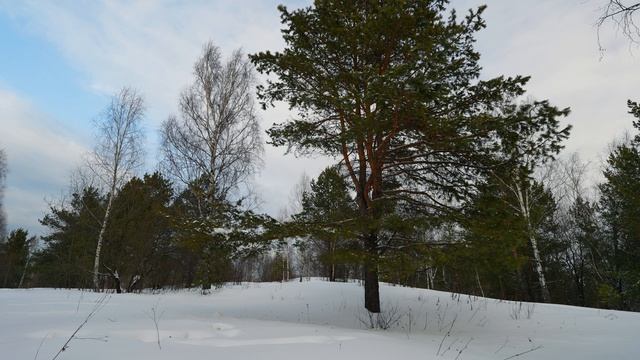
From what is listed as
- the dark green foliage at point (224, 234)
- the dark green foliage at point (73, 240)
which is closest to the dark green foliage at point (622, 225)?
the dark green foliage at point (224, 234)

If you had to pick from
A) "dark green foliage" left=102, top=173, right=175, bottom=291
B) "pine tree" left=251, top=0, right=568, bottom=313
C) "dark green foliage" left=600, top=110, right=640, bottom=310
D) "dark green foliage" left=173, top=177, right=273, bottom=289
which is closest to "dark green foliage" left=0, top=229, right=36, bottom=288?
"dark green foliage" left=102, top=173, right=175, bottom=291

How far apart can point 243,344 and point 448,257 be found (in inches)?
129

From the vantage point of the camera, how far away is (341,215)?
7527 millimetres

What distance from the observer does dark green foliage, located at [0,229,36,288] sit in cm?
2877

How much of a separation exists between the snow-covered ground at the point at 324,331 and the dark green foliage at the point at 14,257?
→ 29.5m

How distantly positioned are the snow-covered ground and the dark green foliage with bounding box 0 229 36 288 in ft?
96.7

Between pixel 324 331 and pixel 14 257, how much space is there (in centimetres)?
3544

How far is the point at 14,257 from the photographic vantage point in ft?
96.6

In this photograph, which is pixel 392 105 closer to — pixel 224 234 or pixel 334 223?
pixel 334 223

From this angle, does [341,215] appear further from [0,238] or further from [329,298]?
[0,238]

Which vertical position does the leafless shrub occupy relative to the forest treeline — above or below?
below

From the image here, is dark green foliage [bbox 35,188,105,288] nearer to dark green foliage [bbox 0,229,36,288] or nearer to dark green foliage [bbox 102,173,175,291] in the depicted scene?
dark green foliage [bbox 102,173,175,291]

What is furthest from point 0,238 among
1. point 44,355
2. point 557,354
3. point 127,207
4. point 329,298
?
point 557,354

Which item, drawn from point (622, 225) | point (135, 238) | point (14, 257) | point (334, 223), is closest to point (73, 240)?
point (135, 238)
